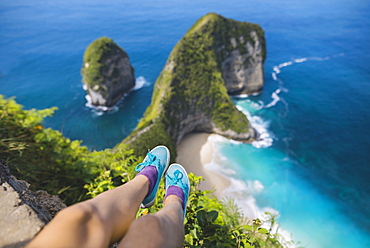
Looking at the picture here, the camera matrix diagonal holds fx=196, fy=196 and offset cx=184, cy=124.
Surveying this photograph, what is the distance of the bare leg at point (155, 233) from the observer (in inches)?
71.3

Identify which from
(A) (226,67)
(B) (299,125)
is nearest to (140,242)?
(B) (299,125)

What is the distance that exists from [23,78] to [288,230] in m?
55.9

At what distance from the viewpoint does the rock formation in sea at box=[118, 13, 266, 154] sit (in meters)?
22.6

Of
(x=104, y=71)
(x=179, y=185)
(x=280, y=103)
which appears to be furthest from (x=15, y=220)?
(x=280, y=103)

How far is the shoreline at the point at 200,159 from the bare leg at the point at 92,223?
18.0m

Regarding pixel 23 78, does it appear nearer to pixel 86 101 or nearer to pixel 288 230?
pixel 86 101

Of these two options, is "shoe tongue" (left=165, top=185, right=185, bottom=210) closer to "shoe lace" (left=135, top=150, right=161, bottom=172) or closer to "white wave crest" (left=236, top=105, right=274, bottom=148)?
"shoe lace" (left=135, top=150, right=161, bottom=172)

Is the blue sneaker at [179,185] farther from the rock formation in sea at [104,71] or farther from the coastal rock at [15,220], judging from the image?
the rock formation in sea at [104,71]

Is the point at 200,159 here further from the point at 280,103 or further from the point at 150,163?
the point at 280,103

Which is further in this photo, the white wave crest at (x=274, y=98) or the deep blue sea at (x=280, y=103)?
the white wave crest at (x=274, y=98)

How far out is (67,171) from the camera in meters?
5.17

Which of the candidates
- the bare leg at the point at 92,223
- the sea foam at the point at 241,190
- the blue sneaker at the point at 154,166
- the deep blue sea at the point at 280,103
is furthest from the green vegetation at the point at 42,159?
the sea foam at the point at 241,190

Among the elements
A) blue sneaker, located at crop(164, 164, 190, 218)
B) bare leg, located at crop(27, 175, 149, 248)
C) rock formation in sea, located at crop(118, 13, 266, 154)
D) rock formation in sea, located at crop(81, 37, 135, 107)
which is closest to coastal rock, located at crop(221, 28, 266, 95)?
rock formation in sea, located at crop(118, 13, 266, 154)

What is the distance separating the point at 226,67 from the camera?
36812 mm
